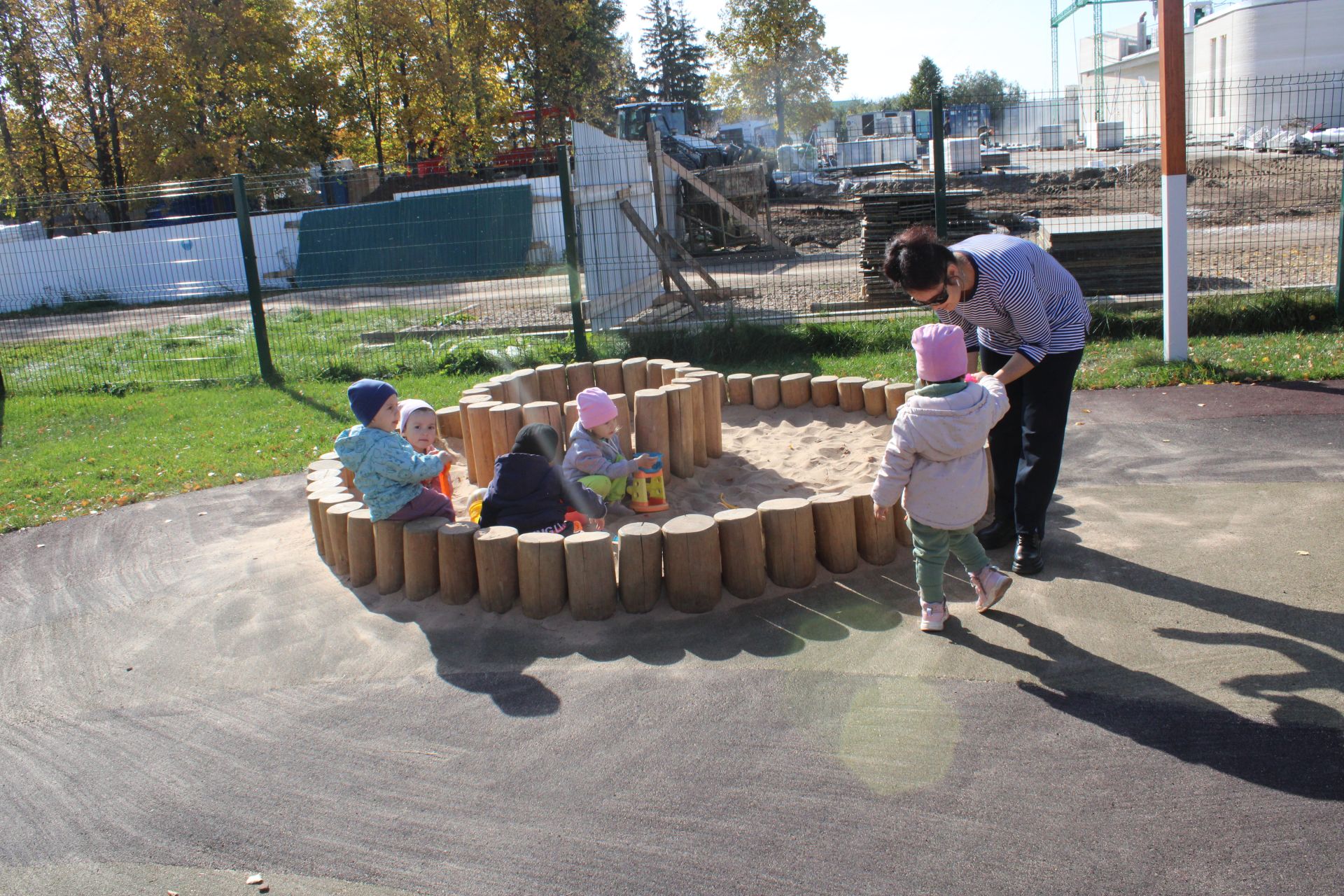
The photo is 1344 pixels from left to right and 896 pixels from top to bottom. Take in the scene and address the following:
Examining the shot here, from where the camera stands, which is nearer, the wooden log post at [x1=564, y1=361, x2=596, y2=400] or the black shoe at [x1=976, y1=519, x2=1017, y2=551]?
the black shoe at [x1=976, y1=519, x2=1017, y2=551]

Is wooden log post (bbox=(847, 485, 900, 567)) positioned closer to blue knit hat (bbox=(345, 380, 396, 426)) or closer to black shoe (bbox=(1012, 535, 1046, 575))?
black shoe (bbox=(1012, 535, 1046, 575))

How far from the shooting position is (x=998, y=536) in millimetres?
4805

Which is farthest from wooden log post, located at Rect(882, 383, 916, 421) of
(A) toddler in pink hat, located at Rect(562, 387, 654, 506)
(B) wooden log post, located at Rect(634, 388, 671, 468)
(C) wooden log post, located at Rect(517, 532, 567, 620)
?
(C) wooden log post, located at Rect(517, 532, 567, 620)

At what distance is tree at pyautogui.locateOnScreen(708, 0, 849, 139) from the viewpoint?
36344 mm

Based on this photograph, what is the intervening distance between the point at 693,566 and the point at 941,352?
1.41m

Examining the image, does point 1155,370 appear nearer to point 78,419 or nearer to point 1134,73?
point 78,419

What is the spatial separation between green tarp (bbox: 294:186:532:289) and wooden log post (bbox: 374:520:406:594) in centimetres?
686

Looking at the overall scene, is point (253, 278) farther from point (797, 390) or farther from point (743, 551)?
point (743, 551)

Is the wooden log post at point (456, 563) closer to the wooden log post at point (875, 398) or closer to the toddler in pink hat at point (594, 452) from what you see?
the toddler in pink hat at point (594, 452)

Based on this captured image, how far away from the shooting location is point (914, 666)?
3.69 m

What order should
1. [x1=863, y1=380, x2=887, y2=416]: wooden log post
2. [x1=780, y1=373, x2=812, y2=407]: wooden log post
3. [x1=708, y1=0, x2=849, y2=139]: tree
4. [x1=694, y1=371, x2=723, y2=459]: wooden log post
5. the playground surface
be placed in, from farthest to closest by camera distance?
[x1=708, y1=0, x2=849, y2=139]: tree
[x1=780, y1=373, x2=812, y2=407]: wooden log post
[x1=863, y1=380, x2=887, y2=416]: wooden log post
[x1=694, y1=371, x2=723, y2=459]: wooden log post
the playground surface

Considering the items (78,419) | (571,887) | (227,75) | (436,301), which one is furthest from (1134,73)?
(571,887)

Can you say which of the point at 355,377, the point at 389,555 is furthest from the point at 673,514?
the point at 355,377

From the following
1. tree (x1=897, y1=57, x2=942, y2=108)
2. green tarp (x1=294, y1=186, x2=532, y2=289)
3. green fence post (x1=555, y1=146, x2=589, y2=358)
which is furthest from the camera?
tree (x1=897, y1=57, x2=942, y2=108)
